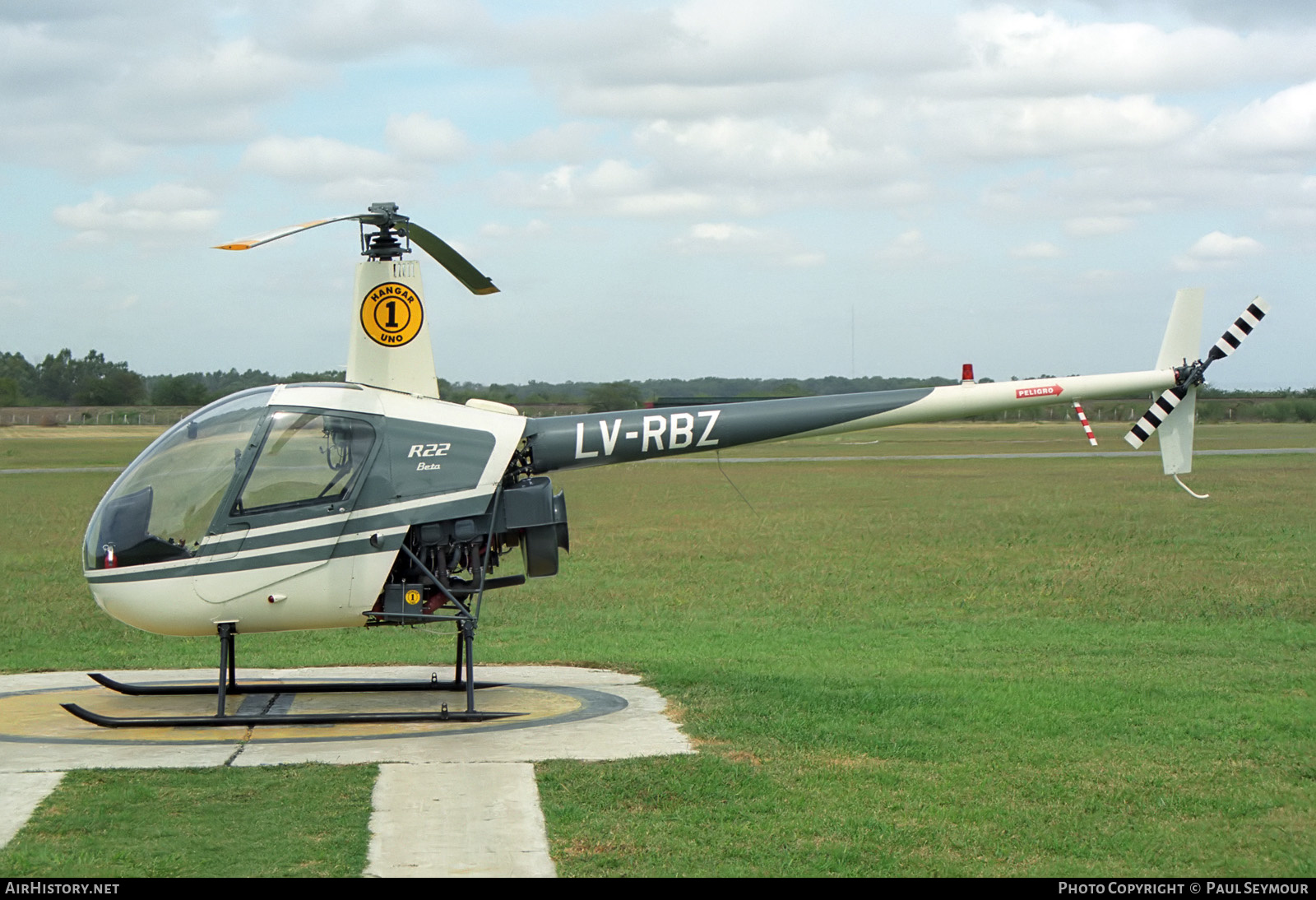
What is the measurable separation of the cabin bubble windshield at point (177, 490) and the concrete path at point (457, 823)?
2.60 m

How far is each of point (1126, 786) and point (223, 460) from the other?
22.2ft

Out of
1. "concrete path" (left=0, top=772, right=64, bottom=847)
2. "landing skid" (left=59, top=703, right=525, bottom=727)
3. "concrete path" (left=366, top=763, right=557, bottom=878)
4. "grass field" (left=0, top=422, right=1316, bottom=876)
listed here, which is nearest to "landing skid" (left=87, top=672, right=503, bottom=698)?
"landing skid" (left=59, top=703, right=525, bottom=727)

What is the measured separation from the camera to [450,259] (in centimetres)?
987

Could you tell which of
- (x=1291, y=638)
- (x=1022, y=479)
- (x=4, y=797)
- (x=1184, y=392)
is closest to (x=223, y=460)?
(x=4, y=797)

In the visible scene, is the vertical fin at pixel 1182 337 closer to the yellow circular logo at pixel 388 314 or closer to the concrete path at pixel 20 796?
the yellow circular logo at pixel 388 314

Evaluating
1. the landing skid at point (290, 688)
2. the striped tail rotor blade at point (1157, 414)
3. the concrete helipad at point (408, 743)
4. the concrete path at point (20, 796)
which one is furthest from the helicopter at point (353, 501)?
the striped tail rotor blade at point (1157, 414)

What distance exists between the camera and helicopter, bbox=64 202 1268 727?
31.0 ft

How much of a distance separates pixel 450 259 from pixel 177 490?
9.03 feet

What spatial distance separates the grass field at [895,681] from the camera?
6.75 m

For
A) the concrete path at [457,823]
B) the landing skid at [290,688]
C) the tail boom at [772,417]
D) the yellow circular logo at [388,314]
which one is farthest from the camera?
the landing skid at [290,688]

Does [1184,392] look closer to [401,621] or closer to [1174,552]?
[401,621]

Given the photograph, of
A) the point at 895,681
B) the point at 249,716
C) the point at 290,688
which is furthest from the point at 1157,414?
the point at 249,716

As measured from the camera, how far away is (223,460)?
9.50 m

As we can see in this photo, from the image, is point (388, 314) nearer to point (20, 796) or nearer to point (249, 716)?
point (249, 716)
